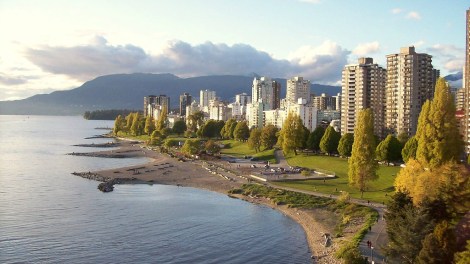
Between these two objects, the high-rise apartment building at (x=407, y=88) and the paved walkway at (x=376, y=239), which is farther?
the high-rise apartment building at (x=407, y=88)

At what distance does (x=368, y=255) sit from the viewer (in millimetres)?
34125

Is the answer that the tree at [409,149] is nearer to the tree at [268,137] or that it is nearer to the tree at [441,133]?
the tree at [441,133]

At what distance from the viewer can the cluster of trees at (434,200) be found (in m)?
26.1

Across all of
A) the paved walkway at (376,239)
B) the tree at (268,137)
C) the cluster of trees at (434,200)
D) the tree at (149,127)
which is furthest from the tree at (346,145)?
the tree at (149,127)

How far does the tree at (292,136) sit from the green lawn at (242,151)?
3882 millimetres

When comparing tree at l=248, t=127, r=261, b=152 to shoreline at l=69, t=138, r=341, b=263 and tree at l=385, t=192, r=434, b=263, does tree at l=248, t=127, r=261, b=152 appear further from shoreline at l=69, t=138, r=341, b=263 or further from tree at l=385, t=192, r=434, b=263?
tree at l=385, t=192, r=434, b=263

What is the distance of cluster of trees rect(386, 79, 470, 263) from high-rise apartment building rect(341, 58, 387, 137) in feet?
202

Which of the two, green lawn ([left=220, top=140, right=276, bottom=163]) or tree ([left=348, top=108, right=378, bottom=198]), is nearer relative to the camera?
tree ([left=348, top=108, right=378, bottom=198])

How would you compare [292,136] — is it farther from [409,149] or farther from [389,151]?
[409,149]

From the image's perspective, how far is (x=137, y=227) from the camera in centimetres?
4628

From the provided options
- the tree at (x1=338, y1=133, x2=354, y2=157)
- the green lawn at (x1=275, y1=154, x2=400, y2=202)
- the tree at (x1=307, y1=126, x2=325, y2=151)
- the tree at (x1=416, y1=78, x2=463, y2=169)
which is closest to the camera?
the tree at (x1=416, y1=78, x2=463, y2=169)

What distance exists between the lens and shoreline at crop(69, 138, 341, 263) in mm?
41031

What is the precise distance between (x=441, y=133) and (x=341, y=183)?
20.9 meters

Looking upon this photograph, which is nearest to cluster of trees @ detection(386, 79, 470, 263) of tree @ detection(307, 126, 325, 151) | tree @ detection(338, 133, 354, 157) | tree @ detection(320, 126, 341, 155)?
tree @ detection(338, 133, 354, 157)
